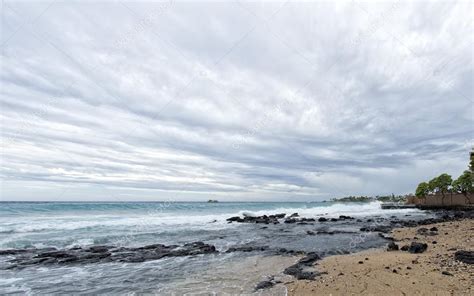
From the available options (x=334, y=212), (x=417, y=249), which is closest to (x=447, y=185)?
(x=334, y=212)

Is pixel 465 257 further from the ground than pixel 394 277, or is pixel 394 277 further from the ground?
pixel 465 257

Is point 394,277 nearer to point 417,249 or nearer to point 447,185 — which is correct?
point 417,249

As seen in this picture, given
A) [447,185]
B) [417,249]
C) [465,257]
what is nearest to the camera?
[465,257]

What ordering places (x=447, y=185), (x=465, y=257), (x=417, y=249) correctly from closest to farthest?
(x=465, y=257)
(x=417, y=249)
(x=447, y=185)

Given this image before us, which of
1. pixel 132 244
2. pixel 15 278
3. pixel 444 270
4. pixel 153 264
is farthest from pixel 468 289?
pixel 132 244

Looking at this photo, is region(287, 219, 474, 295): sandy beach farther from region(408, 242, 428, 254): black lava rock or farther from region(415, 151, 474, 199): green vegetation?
region(415, 151, 474, 199): green vegetation

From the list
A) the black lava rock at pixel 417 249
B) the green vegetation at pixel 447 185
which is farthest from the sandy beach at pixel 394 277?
the green vegetation at pixel 447 185

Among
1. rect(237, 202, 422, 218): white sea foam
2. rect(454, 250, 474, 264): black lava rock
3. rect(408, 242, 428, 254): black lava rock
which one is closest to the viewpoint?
rect(454, 250, 474, 264): black lava rock

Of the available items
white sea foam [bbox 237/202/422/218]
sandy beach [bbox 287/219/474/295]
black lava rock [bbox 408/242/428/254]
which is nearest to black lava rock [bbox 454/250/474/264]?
sandy beach [bbox 287/219/474/295]

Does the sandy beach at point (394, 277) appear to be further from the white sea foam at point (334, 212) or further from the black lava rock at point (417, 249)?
the white sea foam at point (334, 212)

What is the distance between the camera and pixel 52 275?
1322cm

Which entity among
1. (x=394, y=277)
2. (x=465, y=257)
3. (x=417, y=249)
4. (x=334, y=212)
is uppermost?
(x=465, y=257)

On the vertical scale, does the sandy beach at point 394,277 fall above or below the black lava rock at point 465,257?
below

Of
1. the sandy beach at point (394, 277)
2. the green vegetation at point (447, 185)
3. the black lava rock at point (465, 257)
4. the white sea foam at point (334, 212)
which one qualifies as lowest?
the white sea foam at point (334, 212)
